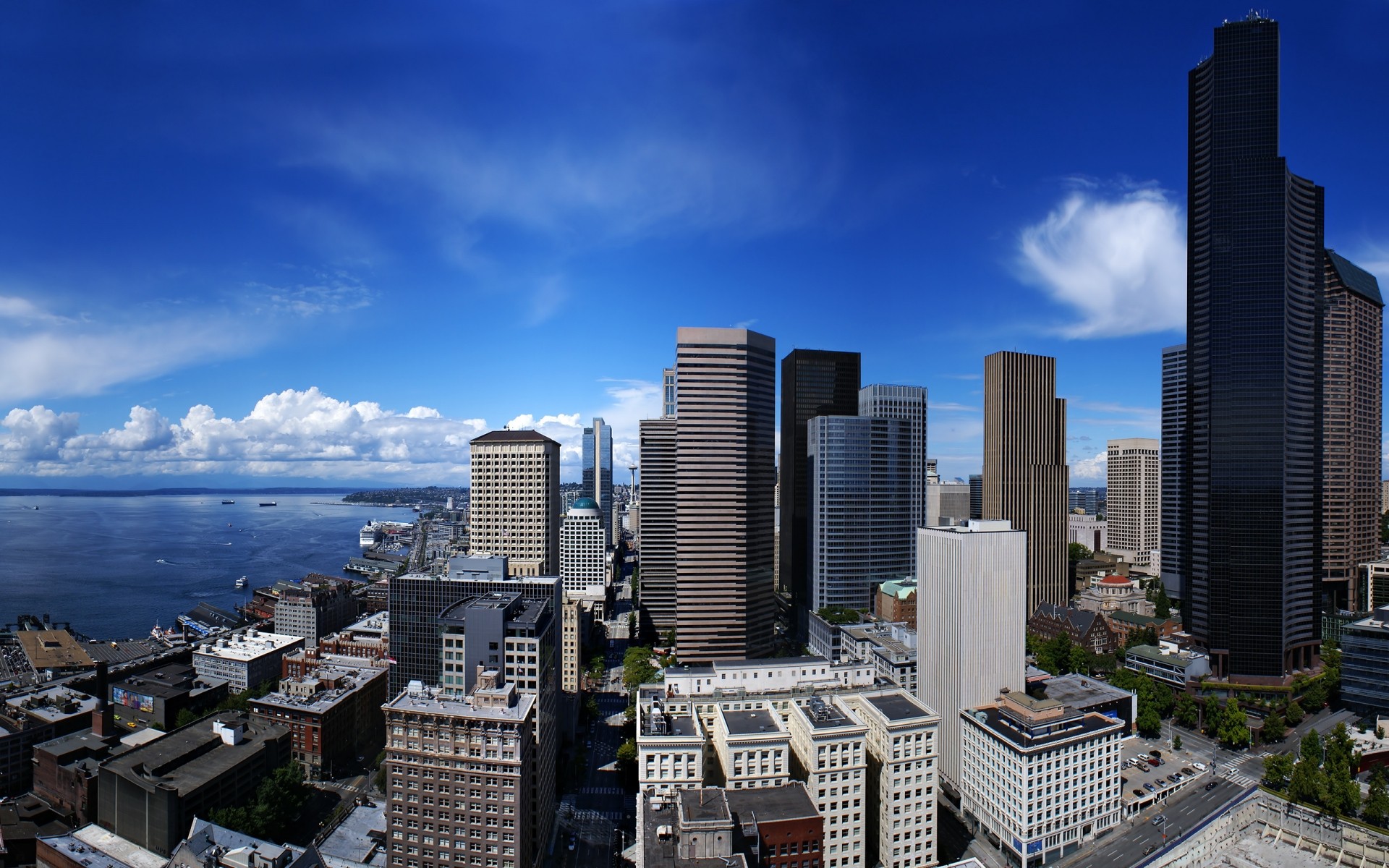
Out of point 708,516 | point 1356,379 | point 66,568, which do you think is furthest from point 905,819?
point 66,568

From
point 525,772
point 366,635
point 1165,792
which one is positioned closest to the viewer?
point 525,772

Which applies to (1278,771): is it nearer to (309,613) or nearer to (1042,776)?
(1042,776)

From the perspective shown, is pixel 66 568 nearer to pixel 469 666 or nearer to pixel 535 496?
pixel 535 496

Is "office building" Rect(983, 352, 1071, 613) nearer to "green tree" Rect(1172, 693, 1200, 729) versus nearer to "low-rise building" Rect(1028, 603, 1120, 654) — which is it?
"low-rise building" Rect(1028, 603, 1120, 654)

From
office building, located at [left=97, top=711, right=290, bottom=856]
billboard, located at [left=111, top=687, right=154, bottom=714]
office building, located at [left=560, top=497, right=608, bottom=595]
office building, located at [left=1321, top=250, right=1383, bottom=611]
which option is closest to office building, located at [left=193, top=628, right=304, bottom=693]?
billboard, located at [left=111, top=687, right=154, bottom=714]

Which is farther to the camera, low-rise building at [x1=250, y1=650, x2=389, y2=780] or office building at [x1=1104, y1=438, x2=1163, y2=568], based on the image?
office building at [x1=1104, y1=438, x2=1163, y2=568]

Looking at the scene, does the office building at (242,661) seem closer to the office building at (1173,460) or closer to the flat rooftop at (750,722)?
the flat rooftop at (750,722)

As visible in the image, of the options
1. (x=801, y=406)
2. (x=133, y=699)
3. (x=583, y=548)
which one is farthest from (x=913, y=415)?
(x=133, y=699)
